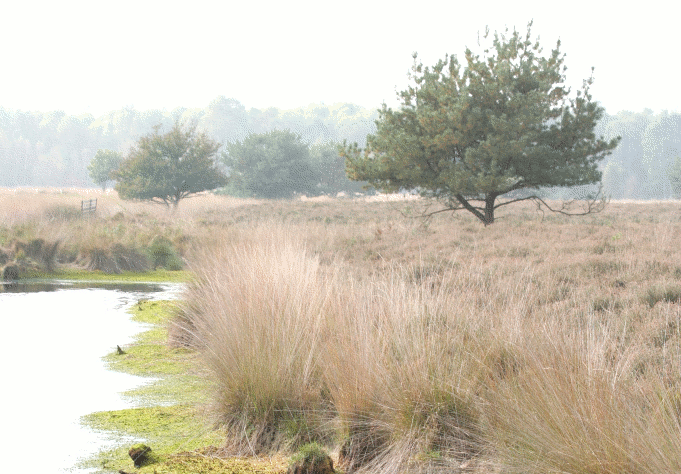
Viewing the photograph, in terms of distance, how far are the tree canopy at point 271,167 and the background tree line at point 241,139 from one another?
451cm

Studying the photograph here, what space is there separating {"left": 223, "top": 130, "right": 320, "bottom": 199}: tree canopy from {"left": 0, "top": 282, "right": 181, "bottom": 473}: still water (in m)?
41.1

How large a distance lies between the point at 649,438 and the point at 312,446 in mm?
2016

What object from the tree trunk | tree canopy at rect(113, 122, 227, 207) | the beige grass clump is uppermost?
tree canopy at rect(113, 122, 227, 207)

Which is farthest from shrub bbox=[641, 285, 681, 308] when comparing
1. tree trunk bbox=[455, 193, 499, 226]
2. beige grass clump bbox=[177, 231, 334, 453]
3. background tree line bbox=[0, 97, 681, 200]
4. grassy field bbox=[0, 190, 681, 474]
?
background tree line bbox=[0, 97, 681, 200]

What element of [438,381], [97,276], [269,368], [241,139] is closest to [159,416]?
[269,368]

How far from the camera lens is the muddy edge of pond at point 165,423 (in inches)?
170

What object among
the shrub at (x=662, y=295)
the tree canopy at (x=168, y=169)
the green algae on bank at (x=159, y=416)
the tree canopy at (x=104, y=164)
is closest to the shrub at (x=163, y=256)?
the green algae on bank at (x=159, y=416)

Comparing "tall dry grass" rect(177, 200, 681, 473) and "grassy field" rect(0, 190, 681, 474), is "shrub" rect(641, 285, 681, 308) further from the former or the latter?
"tall dry grass" rect(177, 200, 681, 473)

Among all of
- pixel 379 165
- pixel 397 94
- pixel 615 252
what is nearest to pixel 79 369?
pixel 615 252

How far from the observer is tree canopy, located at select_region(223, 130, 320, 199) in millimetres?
53312

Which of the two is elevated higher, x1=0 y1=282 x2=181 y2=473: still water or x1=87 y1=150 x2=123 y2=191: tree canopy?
x1=87 y1=150 x2=123 y2=191: tree canopy

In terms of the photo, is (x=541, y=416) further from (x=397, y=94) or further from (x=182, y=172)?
(x=182, y=172)

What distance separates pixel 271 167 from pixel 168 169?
59.9 ft

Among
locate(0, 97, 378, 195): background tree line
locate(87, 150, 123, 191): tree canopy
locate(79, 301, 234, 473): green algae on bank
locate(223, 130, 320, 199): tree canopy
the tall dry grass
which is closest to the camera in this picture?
the tall dry grass
